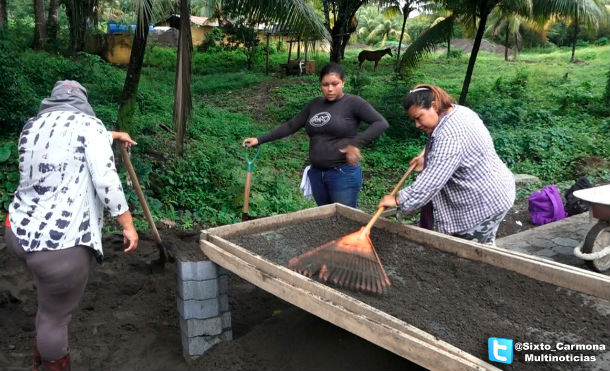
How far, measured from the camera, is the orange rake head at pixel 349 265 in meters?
3.00

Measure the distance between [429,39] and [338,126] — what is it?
8.96m

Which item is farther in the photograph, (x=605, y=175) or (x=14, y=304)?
(x=605, y=175)

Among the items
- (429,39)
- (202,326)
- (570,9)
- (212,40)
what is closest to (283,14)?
(202,326)

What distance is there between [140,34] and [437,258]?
4.59 m

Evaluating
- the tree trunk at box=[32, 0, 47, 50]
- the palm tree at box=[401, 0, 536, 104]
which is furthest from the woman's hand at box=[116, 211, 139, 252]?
the tree trunk at box=[32, 0, 47, 50]

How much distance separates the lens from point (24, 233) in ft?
8.43

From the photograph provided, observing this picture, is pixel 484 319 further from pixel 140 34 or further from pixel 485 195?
pixel 140 34

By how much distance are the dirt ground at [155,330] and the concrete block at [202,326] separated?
4.1 inches

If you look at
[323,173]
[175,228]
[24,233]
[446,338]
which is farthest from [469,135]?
[175,228]

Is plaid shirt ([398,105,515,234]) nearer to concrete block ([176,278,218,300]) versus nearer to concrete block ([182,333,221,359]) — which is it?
concrete block ([176,278,218,300])

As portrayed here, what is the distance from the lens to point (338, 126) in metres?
3.95

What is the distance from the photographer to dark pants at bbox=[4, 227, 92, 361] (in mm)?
2574

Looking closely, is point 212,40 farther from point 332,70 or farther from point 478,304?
point 478,304

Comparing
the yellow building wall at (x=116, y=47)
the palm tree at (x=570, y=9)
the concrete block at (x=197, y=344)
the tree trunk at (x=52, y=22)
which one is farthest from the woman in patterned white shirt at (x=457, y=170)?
the yellow building wall at (x=116, y=47)
